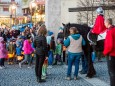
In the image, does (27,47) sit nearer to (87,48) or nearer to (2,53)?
(2,53)

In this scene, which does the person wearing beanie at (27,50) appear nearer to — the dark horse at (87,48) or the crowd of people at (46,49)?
the crowd of people at (46,49)

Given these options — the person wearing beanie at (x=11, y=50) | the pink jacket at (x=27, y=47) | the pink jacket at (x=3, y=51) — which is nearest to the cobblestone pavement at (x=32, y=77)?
the pink jacket at (x=3, y=51)

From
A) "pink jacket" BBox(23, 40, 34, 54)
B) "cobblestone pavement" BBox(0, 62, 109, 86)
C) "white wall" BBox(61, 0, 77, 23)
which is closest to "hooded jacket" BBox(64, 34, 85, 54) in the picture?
"cobblestone pavement" BBox(0, 62, 109, 86)

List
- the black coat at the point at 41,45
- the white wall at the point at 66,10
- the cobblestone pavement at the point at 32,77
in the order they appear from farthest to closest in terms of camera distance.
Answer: the white wall at the point at 66,10, the black coat at the point at 41,45, the cobblestone pavement at the point at 32,77

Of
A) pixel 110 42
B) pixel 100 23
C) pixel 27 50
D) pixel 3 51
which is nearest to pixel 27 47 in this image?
pixel 27 50

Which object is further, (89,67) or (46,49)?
(89,67)

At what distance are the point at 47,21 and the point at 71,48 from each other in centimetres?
928

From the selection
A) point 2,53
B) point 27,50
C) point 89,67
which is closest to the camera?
point 89,67

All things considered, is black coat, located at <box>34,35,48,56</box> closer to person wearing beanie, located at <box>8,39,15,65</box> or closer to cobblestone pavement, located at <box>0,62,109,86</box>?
cobblestone pavement, located at <box>0,62,109,86</box>

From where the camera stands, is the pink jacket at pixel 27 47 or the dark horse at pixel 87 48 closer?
the dark horse at pixel 87 48

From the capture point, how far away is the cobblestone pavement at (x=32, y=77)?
12125 mm

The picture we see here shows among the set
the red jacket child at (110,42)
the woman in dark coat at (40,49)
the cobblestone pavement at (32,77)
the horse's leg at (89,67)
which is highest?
the red jacket child at (110,42)

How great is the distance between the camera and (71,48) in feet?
42.0

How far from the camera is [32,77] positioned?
13.5 metres
